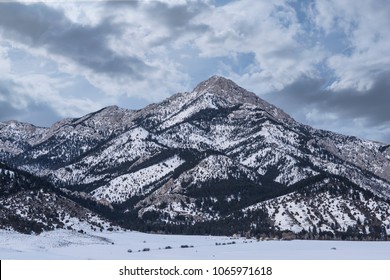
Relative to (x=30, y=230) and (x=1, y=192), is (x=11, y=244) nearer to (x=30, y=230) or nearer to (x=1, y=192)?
(x=30, y=230)

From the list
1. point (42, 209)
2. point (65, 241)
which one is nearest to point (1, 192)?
point (42, 209)
